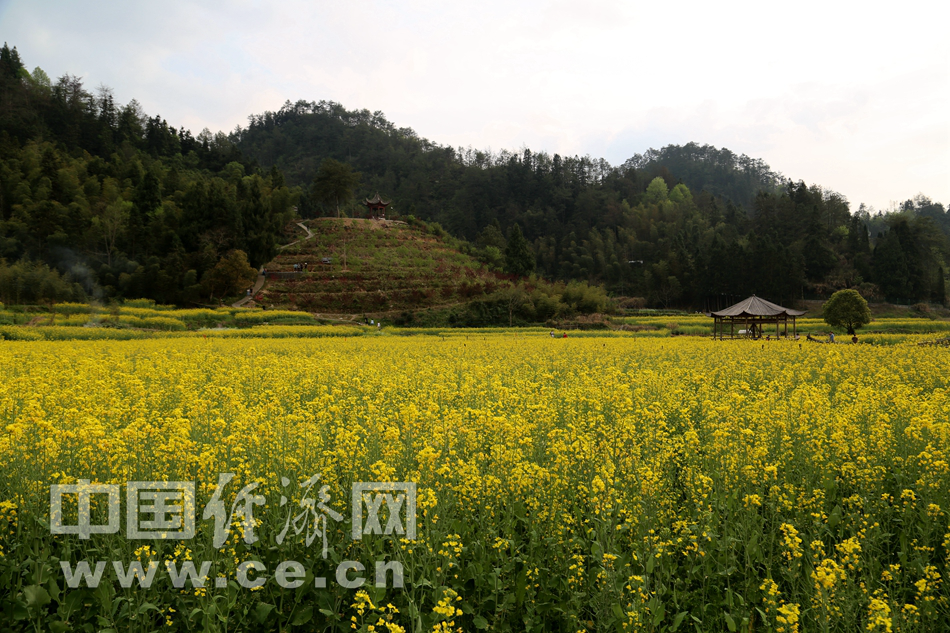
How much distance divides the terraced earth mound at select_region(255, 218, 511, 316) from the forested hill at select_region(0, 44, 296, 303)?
13.3ft

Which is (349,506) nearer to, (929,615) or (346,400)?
(346,400)

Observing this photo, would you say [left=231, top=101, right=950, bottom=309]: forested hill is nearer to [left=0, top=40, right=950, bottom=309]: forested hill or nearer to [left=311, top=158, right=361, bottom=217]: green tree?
[left=0, top=40, right=950, bottom=309]: forested hill

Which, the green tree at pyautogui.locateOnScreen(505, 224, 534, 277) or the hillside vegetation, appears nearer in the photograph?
the hillside vegetation

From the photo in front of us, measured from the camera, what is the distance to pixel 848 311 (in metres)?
31.6

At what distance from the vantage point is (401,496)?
3.71 metres

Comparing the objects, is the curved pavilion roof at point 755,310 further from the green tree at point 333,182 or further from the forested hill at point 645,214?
the green tree at point 333,182

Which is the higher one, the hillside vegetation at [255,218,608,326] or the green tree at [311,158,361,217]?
the green tree at [311,158,361,217]

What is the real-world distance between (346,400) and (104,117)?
104830mm

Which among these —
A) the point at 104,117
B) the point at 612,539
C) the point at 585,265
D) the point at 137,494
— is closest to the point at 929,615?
the point at 612,539

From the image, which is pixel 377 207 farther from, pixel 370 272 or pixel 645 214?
pixel 645 214

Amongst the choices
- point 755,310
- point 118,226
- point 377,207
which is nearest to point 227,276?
A: point 118,226

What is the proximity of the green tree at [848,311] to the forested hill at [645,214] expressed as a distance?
26860 mm

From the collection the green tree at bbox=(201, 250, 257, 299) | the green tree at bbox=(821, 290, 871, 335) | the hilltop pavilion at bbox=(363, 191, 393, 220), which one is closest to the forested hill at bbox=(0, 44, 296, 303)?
the green tree at bbox=(201, 250, 257, 299)

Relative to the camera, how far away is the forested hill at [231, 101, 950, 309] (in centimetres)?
5841
